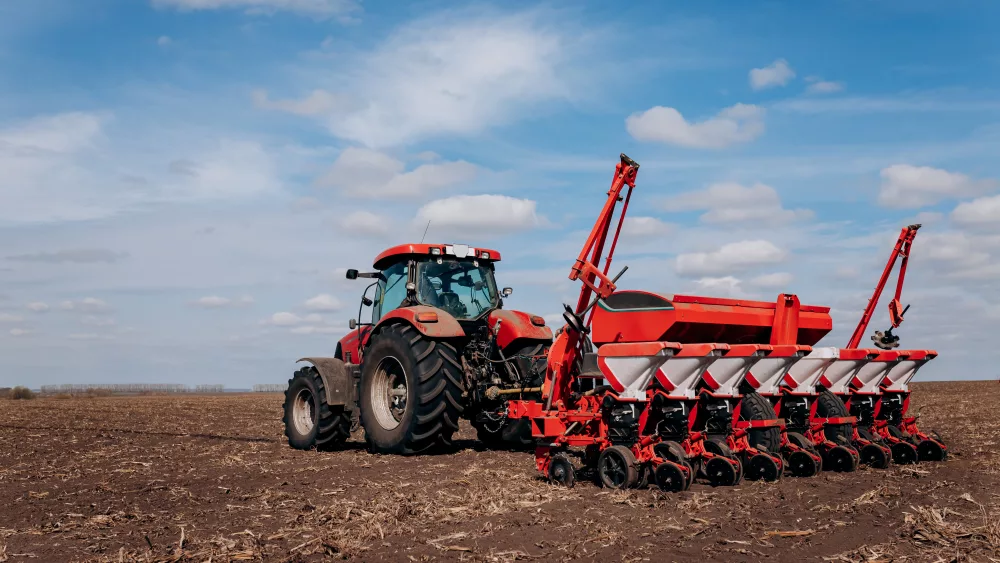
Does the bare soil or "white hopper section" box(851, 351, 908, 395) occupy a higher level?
"white hopper section" box(851, 351, 908, 395)

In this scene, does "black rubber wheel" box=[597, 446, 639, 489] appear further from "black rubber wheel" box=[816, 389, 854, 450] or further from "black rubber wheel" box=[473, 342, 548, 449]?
"black rubber wheel" box=[816, 389, 854, 450]

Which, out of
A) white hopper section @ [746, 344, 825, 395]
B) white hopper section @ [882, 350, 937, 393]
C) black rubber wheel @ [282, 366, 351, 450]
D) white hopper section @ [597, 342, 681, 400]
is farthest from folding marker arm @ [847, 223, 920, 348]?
black rubber wheel @ [282, 366, 351, 450]

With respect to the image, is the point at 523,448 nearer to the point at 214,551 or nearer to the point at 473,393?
the point at 473,393

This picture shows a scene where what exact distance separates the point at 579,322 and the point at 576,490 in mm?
1663

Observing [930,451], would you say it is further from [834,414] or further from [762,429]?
[762,429]

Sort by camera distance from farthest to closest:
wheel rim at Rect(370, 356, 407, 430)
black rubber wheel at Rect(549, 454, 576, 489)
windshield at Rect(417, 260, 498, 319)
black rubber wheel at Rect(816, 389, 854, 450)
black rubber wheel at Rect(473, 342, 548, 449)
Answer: windshield at Rect(417, 260, 498, 319), wheel rim at Rect(370, 356, 407, 430), black rubber wheel at Rect(473, 342, 548, 449), black rubber wheel at Rect(816, 389, 854, 450), black rubber wheel at Rect(549, 454, 576, 489)

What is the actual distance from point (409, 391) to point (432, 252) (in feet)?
6.13

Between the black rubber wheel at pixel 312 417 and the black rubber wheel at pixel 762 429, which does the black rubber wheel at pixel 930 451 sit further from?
the black rubber wheel at pixel 312 417

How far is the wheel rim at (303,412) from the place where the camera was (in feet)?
38.8

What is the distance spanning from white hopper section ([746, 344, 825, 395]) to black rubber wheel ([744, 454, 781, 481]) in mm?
876

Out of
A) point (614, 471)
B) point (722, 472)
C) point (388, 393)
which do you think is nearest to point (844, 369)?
point (722, 472)

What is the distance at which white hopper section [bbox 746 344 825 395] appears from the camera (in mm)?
8117

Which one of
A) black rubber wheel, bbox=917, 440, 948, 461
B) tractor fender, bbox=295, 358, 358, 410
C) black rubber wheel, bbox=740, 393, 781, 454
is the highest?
tractor fender, bbox=295, 358, 358, 410

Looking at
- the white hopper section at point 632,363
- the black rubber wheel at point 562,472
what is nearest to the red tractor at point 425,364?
the black rubber wheel at point 562,472
